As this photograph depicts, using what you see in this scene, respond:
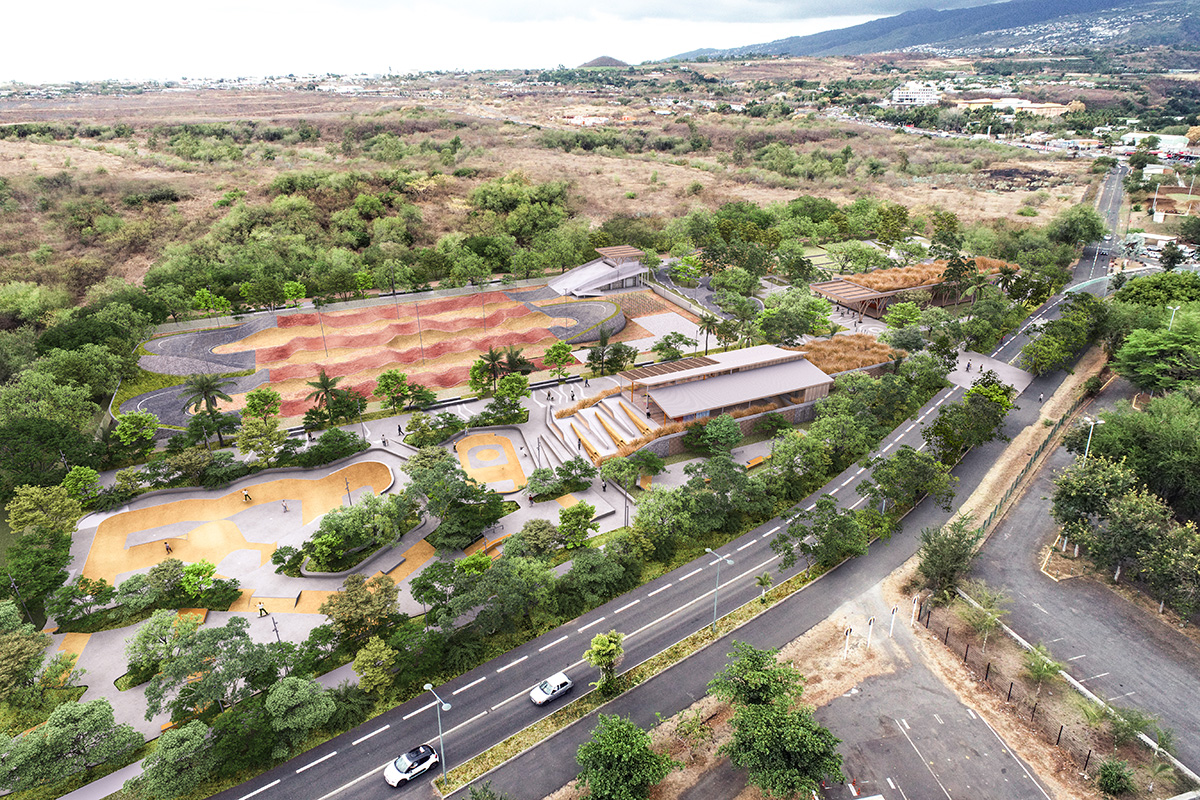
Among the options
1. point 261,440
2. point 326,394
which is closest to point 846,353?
point 326,394

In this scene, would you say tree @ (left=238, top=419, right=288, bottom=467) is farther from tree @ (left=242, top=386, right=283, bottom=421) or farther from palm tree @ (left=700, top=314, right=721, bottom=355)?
palm tree @ (left=700, top=314, right=721, bottom=355)

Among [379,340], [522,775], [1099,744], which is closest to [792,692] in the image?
[522,775]

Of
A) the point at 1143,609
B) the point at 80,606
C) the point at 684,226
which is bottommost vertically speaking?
the point at 1143,609

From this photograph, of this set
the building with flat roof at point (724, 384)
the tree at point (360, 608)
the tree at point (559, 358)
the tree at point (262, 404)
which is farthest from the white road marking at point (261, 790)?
the tree at point (559, 358)

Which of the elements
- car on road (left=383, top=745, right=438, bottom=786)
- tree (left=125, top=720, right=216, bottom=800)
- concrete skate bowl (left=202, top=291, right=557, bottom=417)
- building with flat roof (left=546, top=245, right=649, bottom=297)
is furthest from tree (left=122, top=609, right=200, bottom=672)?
building with flat roof (left=546, top=245, right=649, bottom=297)

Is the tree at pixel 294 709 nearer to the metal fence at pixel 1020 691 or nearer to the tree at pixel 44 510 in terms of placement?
the tree at pixel 44 510

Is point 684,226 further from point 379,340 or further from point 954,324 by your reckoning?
point 379,340
